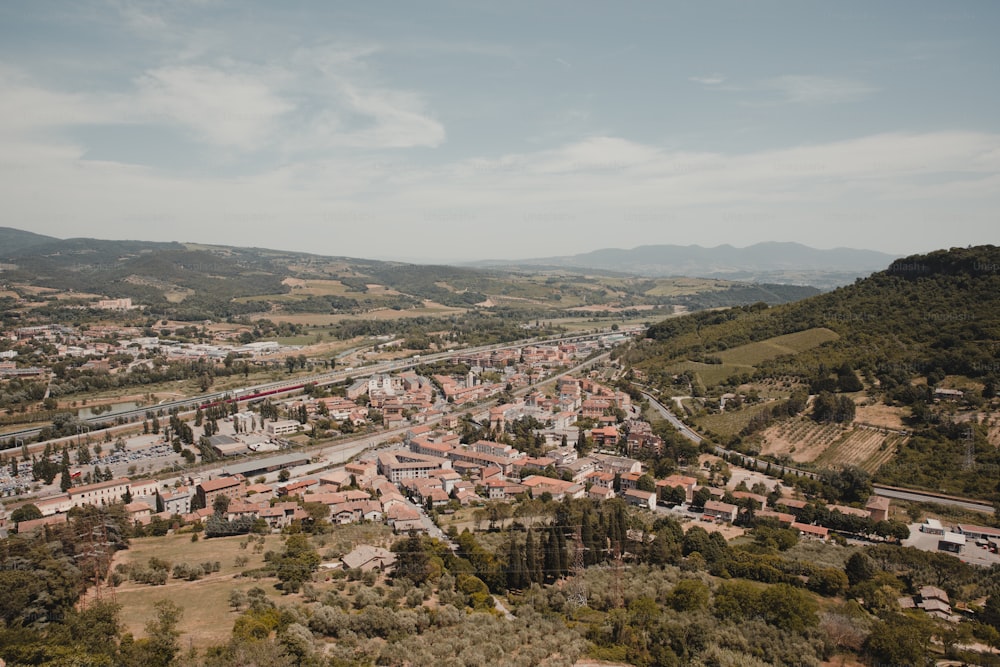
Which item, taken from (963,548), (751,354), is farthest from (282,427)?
(963,548)

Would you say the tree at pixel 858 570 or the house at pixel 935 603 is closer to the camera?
the house at pixel 935 603

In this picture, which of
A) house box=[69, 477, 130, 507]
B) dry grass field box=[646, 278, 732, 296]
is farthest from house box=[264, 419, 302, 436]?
dry grass field box=[646, 278, 732, 296]

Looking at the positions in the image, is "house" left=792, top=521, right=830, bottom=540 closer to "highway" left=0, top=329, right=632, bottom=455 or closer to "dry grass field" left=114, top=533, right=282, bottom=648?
"dry grass field" left=114, top=533, right=282, bottom=648

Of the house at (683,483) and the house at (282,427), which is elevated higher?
the house at (683,483)

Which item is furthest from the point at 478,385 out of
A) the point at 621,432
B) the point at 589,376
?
the point at 621,432

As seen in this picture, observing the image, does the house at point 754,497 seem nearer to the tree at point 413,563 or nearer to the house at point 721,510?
the house at point 721,510

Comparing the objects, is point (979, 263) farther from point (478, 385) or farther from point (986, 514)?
point (478, 385)

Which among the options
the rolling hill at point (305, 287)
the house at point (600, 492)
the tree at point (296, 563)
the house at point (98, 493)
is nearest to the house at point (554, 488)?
the house at point (600, 492)
